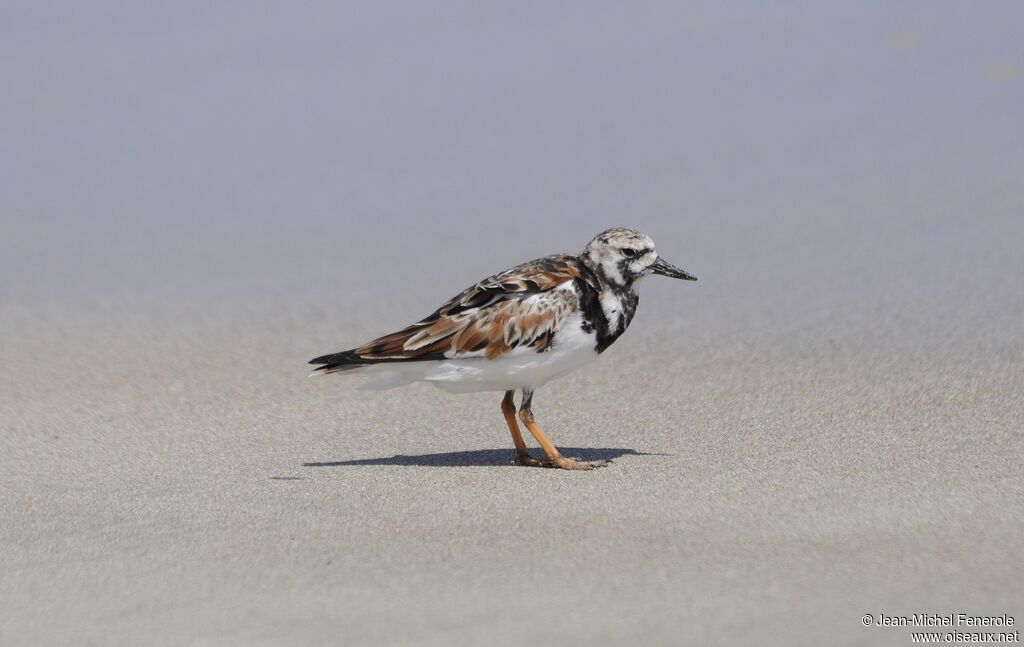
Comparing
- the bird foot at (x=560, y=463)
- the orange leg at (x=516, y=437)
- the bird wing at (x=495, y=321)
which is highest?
the bird wing at (x=495, y=321)

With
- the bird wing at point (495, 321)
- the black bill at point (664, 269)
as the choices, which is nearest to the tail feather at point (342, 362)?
the bird wing at point (495, 321)

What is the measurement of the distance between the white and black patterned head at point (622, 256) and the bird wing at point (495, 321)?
0.12 meters

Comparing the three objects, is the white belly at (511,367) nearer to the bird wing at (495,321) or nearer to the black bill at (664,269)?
the bird wing at (495,321)

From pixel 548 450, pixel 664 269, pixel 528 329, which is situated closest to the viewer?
pixel 528 329

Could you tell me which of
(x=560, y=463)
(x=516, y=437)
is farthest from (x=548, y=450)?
(x=516, y=437)

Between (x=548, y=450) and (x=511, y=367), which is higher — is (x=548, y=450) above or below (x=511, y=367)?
below

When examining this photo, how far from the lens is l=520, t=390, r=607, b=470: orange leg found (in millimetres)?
7262

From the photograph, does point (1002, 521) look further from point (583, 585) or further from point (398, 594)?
point (398, 594)

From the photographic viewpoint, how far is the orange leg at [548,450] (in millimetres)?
7262

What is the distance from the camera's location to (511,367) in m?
7.26

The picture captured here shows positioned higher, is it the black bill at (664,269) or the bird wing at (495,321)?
the black bill at (664,269)

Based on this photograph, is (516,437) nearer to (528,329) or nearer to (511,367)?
(511,367)

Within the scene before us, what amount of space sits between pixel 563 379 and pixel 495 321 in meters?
1.89

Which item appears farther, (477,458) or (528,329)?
(477,458)
